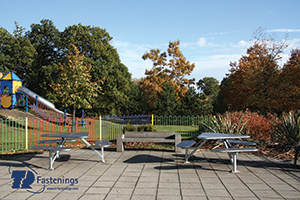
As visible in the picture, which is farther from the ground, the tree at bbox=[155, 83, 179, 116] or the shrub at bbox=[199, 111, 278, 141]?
the tree at bbox=[155, 83, 179, 116]

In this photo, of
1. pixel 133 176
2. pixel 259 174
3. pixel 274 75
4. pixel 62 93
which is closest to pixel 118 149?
pixel 133 176

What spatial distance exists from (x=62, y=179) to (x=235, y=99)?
24.4 m

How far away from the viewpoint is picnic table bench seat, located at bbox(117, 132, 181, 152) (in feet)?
29.6

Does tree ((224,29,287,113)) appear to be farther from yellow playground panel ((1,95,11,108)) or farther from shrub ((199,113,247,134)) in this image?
yellow playground panel ((1,95,11,108))

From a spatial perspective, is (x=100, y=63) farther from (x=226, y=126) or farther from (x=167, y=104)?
(x=226, y=126)

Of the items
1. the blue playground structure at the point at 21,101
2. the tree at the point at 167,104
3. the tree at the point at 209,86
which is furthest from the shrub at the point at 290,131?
the tree at the point at 209,86

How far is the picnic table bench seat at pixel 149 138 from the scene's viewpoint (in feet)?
29.6

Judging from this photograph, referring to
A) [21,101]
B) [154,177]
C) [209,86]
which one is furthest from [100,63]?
[209,86]

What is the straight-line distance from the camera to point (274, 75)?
2142 cm

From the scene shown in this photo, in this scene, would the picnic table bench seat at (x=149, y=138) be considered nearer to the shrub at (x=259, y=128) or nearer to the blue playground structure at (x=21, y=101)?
the shrub at (x=259, y=128)

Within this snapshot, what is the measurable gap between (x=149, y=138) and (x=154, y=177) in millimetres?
3388

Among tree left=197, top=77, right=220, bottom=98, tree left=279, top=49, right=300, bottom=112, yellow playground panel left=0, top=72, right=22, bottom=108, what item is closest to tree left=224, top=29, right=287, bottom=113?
tree left=279, top=49, right=300, bottom=112

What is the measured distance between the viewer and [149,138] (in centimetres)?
923

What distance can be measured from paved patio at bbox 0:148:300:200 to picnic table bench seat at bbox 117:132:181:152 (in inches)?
26.4
